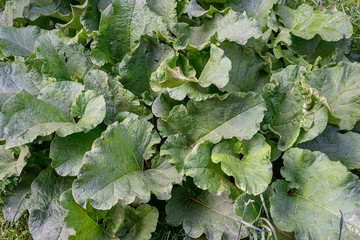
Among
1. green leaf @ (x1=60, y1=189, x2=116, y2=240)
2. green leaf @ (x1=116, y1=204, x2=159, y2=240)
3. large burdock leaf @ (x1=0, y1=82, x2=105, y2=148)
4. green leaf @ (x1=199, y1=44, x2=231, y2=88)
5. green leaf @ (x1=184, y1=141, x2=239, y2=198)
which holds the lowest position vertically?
green leaf @ (x1=116, y1=204, x2=159, y2=240)

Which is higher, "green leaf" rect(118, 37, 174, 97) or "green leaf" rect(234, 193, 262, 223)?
"green leaf" rect(118, 37, 174, 97)

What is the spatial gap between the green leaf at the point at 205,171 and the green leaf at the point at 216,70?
0.33 m

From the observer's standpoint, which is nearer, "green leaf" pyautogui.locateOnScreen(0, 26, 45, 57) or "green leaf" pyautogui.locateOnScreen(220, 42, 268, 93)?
"green leaf" pyautogui.locateOnScreen(220, 42, 268, 93)

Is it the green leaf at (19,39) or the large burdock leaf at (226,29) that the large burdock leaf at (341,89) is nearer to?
the large burdock leaf at (226,29)

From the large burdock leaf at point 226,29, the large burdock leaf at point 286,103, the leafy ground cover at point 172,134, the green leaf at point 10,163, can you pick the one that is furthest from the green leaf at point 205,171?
the green leaf at point 10,163

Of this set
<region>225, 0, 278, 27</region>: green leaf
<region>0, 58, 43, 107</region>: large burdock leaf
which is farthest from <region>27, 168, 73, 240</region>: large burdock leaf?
<region>225, 0, 278, 27</region>: green leaf

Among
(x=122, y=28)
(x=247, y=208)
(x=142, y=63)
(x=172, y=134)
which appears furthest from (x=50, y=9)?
(x=247, y=208)

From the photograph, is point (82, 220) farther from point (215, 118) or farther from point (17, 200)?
point (215, 118)

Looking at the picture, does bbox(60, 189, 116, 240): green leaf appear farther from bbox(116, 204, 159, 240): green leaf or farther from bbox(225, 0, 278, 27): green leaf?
bbox(225, 0, 278, 27): green leaf

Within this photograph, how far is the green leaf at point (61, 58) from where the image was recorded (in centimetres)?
220

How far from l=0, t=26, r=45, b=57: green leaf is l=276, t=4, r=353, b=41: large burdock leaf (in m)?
1.78

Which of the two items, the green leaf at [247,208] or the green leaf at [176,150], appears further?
the green leaf at [176,150]

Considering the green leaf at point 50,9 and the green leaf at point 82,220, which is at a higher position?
the green leaf at point 50,9

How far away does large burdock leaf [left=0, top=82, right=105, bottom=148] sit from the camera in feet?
5.71
